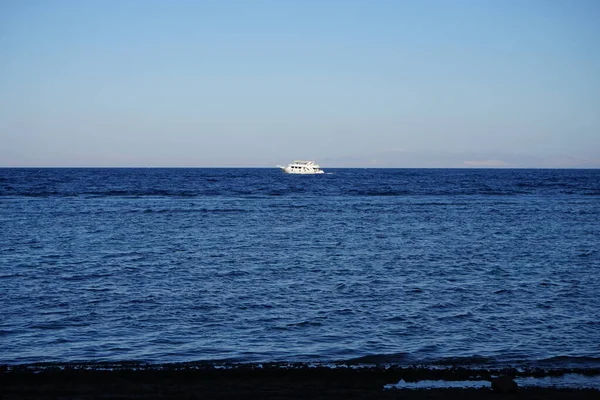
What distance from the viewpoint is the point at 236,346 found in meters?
14.9

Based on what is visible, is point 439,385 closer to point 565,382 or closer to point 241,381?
point 565,382

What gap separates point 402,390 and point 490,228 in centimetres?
3077

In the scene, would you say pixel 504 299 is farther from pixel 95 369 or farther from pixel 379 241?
pixel 379 241

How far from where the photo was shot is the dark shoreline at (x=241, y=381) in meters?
11.4

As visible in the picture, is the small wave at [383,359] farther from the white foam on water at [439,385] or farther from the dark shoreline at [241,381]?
the white foam on water at [439,385]

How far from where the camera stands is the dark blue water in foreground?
48.7ft

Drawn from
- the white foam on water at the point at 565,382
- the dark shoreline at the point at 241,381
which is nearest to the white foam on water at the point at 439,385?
the dark shoreline at the point at 241,381

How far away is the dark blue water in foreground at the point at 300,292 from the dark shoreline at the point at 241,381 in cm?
94

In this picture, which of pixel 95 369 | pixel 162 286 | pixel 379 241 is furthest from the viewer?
pixel 379 241

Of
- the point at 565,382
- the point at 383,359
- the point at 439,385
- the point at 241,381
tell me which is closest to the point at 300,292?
the point at 383,359

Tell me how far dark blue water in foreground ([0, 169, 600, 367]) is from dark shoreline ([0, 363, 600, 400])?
3.09 ft

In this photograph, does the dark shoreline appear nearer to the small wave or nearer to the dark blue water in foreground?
the small wave

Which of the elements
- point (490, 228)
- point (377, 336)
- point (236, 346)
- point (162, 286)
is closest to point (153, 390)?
point (236, 346)

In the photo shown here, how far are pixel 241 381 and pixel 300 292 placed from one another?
8557mm
